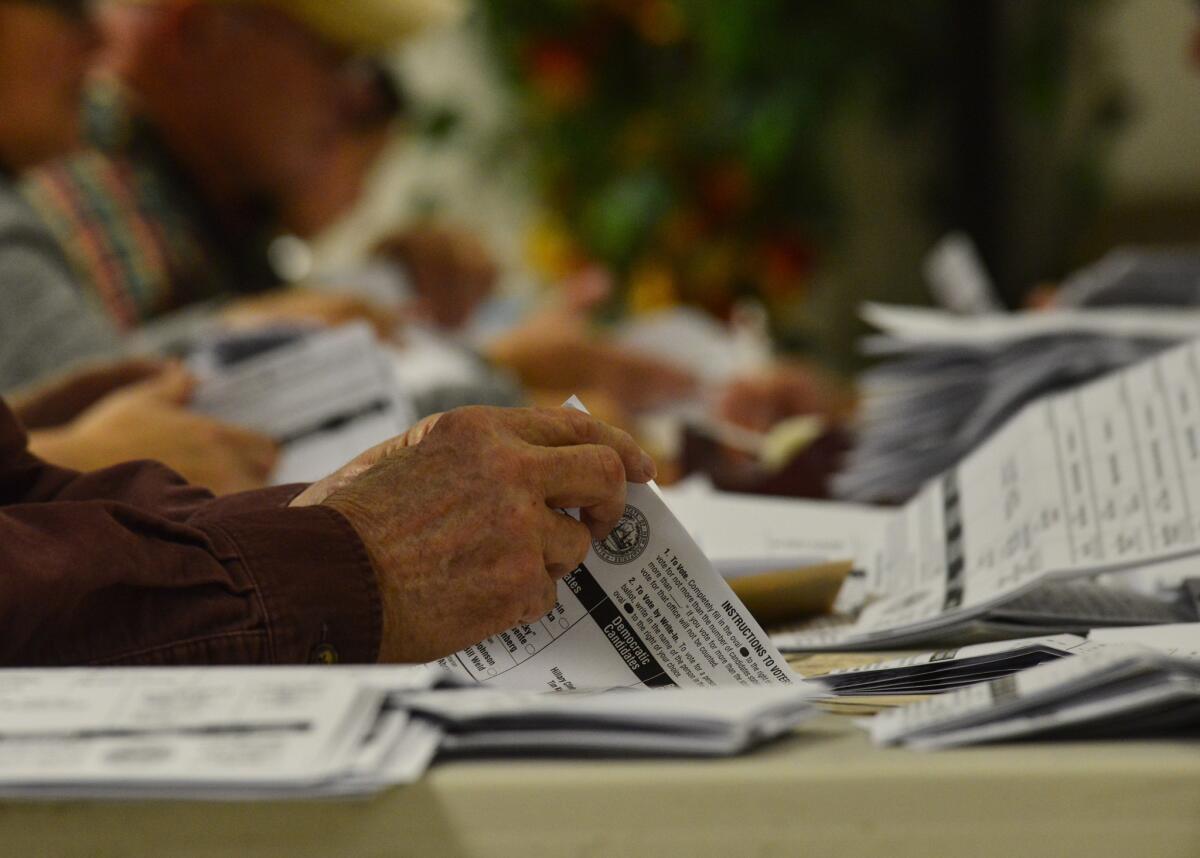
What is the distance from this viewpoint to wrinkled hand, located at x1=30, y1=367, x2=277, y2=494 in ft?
2.19

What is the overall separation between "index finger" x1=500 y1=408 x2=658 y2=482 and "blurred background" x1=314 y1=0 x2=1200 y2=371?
189cm

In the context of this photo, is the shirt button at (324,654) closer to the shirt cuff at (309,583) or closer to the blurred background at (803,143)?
the shirt cuff at (309,583)

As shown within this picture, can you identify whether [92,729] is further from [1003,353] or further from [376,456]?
[1003,353]

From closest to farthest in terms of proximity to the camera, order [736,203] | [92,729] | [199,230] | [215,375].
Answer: [92,729]
[215,375]
[199,230]
[736,203]

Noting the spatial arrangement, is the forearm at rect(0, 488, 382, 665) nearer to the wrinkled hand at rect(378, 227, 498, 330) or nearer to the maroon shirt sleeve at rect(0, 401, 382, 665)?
the maroon shirt sleeve at rect(0, 401, 382, 665)

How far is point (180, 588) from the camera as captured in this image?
380 millimetres

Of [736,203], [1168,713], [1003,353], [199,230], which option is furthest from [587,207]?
[1168,713]

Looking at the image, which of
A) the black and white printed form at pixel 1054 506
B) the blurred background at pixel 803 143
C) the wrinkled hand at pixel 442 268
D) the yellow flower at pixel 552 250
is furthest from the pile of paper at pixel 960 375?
the yellow flower at pixel 552 250

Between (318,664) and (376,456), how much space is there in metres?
0.09

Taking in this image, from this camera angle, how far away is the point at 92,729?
0.31 metres

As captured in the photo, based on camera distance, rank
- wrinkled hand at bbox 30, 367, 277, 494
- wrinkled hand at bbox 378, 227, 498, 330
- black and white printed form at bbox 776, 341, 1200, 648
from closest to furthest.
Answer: black and white printed form at bbox 776, 341, 1200, 648, wrinkled hand at bbox 30, 367, 277, 494, wrinkled hand at bbox 378, 227, 498, 330

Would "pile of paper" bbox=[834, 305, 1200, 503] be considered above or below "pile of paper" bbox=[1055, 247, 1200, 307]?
below

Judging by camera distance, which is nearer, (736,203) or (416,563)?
(416,563)

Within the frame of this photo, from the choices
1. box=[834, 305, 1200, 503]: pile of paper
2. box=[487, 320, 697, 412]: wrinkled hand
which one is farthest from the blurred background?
box=[834, 305, 1200, 503]: pile of paper
